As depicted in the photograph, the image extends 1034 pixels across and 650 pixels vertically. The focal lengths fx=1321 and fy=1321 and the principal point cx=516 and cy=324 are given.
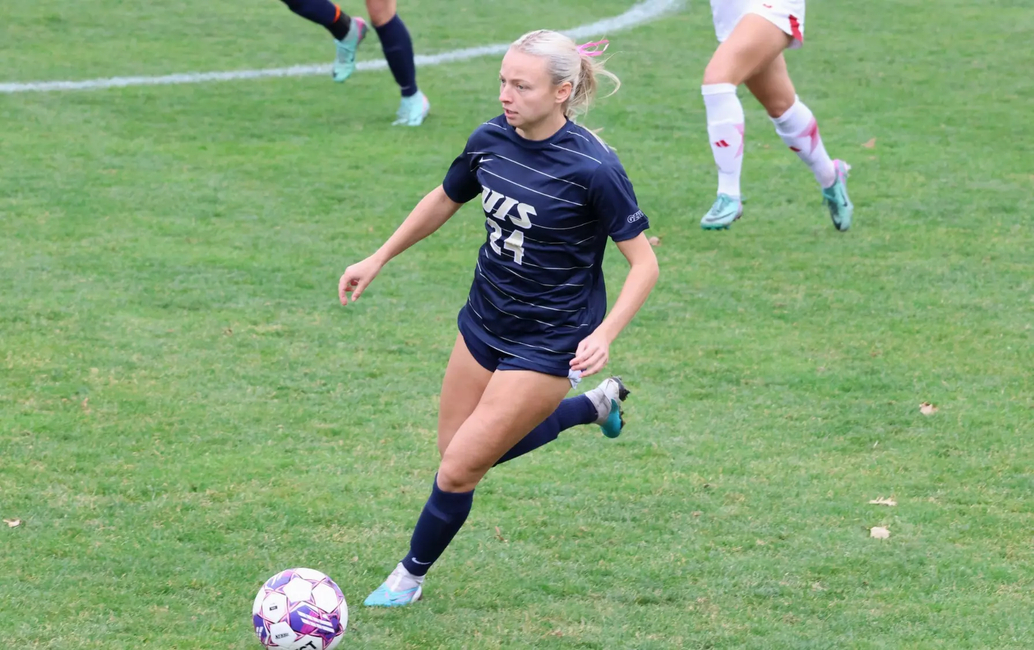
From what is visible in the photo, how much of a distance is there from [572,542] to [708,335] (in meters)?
2.21

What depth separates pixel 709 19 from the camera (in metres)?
12.9

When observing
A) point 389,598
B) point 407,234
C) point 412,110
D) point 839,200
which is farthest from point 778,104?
point 389,598

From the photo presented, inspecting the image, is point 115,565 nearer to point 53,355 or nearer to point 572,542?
point 572,542

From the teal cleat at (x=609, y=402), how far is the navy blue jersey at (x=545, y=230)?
0.78 meters

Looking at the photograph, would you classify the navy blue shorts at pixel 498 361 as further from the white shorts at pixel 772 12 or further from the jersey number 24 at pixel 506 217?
the white shorts at pixel 772 12

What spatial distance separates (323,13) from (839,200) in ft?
13.6

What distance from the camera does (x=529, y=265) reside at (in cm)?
390

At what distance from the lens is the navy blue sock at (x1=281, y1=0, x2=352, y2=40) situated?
9547 millimetres

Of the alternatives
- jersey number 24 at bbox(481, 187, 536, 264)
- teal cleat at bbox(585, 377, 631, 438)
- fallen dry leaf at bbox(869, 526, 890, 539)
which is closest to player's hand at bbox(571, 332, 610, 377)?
jersey number 24 at bbox(481, 187, 536, 264)

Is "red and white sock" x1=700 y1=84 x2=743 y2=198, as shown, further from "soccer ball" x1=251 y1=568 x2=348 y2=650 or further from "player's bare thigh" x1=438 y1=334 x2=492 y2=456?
"soccer ball" x1=251 y1=568 x2=348 y2=650

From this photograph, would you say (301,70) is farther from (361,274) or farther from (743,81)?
(361,274)

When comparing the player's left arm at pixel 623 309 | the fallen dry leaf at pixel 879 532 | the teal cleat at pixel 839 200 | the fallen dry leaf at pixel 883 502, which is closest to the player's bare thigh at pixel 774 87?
the teal cleat at pixel 839 200

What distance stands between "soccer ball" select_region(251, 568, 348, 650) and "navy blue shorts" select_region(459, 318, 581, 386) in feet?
2.67

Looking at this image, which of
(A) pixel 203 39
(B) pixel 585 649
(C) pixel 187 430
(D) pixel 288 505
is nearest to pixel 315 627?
(B) pixel 585 649
